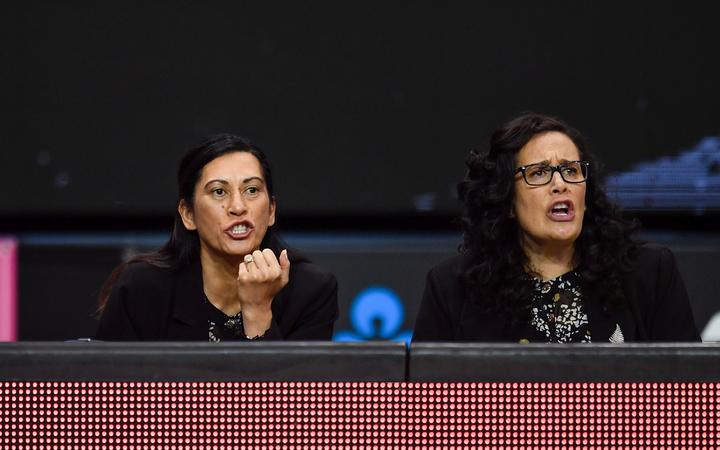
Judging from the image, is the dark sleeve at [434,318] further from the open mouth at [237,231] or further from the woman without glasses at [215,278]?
the open mouth at [237,231]

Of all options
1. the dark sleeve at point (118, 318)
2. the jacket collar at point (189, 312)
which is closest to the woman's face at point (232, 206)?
the jacket collar at point (189, 312)

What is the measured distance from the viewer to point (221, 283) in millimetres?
2529

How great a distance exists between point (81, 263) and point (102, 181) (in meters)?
0.41

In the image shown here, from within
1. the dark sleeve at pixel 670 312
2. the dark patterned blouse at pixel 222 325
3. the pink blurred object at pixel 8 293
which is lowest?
the pink blurred object at pixel 8 293

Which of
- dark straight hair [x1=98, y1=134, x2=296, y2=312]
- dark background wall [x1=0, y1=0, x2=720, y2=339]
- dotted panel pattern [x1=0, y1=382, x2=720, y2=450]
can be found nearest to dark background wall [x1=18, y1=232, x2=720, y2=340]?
dark background wall [x1=0, y1=0, x2=720, y2=339]

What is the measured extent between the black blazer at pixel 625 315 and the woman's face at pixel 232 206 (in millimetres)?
485

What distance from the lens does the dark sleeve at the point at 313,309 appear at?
2.42 m

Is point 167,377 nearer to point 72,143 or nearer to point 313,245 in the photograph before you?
point 313,245

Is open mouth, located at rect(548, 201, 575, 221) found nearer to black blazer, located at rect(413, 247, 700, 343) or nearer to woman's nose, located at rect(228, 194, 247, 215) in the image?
black blazer, located at rect(413, 247, 700, 343)

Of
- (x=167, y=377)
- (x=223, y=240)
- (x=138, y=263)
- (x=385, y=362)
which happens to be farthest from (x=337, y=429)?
(x=138, y=263)

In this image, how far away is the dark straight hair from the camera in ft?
8.30

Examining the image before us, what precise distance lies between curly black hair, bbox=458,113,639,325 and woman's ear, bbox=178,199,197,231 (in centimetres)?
74

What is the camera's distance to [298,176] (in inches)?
179

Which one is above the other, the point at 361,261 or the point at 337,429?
the point at 337,429
